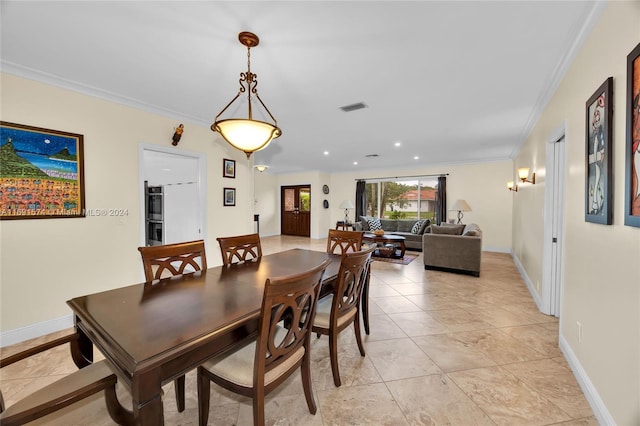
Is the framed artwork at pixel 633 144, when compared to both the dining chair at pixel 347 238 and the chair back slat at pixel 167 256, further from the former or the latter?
the chair back slat at pixel 167 256

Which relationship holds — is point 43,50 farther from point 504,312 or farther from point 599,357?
point 504,312

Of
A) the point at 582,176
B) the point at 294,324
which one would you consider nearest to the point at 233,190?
the point at 294,324

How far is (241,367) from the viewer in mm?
1385

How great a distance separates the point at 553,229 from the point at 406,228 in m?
4.68

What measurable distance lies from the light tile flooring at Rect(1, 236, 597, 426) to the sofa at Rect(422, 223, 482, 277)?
4.84 feet

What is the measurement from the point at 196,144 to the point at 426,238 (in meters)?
4.18

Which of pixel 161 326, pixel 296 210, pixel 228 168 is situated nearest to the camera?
pixel 161 326

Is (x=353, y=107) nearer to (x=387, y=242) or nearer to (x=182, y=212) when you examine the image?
(x=182, y=212)

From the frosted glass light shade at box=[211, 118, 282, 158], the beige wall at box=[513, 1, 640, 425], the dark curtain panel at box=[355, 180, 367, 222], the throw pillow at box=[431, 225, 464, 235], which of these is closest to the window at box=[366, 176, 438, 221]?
the dark curtain panel at box=[355, 180, 367, 222]

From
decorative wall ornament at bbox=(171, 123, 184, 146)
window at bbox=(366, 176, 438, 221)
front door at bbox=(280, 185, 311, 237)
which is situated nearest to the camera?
decorative wall ornament at bbox=(171, 123, 184, 146)

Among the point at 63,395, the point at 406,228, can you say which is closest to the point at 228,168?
the point at 63,395

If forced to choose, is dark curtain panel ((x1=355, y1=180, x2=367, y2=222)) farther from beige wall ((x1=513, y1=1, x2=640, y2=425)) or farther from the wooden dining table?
the wooden dining table

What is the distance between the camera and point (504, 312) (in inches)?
122

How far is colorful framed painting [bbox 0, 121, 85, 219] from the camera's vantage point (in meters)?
2.33
